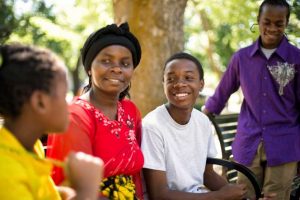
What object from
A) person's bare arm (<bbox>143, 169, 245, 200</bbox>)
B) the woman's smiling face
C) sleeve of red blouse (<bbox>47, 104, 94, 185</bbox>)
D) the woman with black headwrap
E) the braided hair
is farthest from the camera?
person's bare arm (<bbox>143, 169, 245, 200</bbox>)

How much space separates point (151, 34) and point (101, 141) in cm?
232

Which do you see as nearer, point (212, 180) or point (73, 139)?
point (73, 139)

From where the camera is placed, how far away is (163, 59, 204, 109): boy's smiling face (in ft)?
10.4

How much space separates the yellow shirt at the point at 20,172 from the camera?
1.64 metres

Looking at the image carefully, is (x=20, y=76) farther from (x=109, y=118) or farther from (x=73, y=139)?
(x=109, y=118)

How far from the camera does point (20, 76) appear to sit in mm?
1754

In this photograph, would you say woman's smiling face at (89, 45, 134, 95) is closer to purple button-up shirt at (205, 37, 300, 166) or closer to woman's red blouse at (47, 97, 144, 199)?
woman's red blouse at (47, 97, 144, 199)

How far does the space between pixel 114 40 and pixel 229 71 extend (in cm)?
164

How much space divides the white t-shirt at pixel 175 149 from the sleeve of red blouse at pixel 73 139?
617 millimetres

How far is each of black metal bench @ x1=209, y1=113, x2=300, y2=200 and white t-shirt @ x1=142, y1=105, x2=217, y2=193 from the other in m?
0.99

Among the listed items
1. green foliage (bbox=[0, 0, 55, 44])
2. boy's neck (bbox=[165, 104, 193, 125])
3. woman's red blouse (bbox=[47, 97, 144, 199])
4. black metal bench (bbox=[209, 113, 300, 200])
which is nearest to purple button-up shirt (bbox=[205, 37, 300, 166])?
black metal bench (bbox=[209, 113, 300, 200])

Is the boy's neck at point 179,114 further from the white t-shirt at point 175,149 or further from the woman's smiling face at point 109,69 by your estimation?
the woman's smiling face at point 109,69

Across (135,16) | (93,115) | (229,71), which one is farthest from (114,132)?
(135,16)

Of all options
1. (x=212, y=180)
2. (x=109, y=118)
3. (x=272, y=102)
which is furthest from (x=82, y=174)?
(x=272, y=102)
